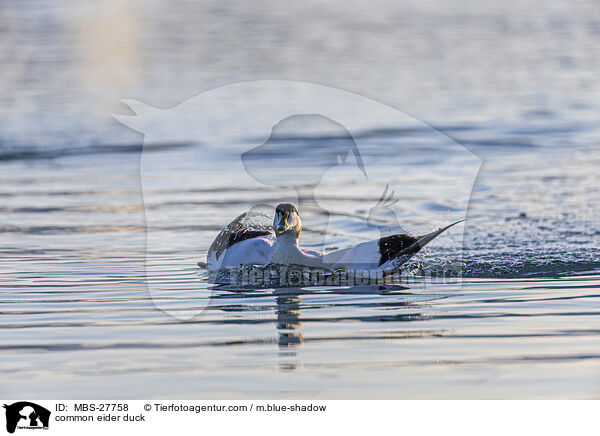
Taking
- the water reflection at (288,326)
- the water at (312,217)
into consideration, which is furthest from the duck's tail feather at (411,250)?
the water reflection at (288,326)

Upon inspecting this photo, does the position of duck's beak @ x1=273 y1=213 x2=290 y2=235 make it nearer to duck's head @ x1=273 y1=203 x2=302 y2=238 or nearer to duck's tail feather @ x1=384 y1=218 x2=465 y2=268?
duck's head @ x1=273 y1=203 x2=302 y2=238

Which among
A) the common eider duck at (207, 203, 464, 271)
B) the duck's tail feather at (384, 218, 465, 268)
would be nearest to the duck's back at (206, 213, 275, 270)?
the common eider duck at (207, 203, 464, 271)

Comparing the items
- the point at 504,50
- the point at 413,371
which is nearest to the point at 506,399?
the point at 413,371

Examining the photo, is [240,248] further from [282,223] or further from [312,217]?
[312,217]

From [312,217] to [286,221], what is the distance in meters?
3.28

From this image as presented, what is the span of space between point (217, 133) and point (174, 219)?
5.29m

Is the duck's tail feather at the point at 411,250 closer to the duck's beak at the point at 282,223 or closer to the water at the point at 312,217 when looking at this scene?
the water at the point at 312,217

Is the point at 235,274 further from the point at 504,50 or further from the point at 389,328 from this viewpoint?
the point at 504,50
